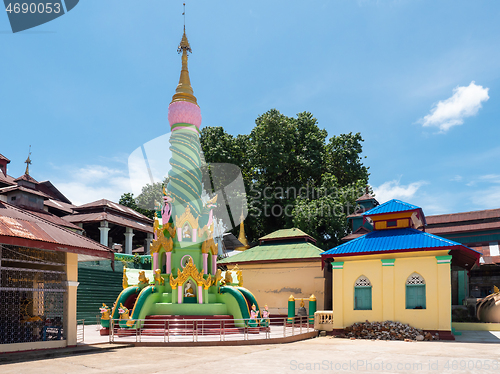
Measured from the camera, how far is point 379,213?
2067 centimetres

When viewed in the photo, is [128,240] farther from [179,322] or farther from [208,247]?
[179,322]

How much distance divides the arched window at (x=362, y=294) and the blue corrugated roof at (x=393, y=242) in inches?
54.4

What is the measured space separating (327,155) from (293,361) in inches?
1320

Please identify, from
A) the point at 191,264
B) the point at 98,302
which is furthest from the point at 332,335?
the point at 98,302

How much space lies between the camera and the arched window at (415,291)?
728 inches

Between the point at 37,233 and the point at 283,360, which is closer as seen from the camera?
the point at 283,360

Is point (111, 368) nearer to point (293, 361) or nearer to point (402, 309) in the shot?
point (293, 361)

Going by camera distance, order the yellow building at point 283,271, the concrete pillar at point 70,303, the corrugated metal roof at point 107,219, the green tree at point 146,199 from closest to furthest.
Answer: the concrete pillar at point 70,303, the yellow building at point 283,271, the corrugated metal roof at point 107,219, the green tree at point 146,199

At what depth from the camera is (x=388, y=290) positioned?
62.5 ft

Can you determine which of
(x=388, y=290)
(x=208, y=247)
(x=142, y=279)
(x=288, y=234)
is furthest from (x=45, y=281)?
(x=288, y=234)

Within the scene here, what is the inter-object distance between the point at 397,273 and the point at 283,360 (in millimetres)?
9058

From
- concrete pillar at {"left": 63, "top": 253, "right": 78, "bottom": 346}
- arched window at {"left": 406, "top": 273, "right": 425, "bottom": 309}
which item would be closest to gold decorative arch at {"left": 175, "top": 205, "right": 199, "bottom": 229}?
concrete pillar at {"left": 63, "top": 253, "right": 78, "bottom": 346}

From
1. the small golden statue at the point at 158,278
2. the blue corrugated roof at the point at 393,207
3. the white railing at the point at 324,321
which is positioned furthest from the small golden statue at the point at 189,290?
the blue corrugated roof at the point at 393,207

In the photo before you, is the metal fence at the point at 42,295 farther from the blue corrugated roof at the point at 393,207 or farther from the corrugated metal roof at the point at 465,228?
the corrugated metal roof at the point at 465,228
